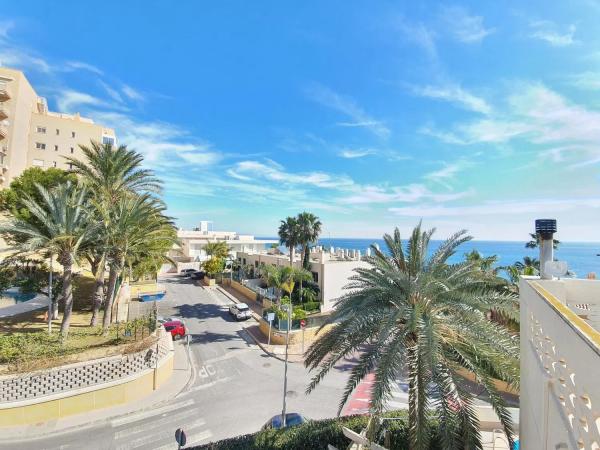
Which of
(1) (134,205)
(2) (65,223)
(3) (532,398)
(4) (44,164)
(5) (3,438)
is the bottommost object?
(5) (3,438)

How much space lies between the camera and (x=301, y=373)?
20375 millimetres

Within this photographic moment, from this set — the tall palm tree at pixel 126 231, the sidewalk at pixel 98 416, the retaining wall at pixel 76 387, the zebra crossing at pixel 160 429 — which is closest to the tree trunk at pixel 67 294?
the tall palm tree at pixel 126 231

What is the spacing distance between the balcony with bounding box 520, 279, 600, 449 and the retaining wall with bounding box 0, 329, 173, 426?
55.9 ft

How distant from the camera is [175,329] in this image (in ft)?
82.8

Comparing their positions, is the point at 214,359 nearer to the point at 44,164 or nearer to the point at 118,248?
the point at 118,248

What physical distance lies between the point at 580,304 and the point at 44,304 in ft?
113

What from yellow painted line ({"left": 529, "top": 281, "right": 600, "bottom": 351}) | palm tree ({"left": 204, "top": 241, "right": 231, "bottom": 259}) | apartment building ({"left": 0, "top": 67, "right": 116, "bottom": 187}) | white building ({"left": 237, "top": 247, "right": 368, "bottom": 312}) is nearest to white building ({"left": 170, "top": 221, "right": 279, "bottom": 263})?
palm tree ({"left": 204, "top": 241, "right": 231, "bottom": 259})

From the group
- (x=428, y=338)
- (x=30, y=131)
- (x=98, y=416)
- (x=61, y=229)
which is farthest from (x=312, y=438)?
(x=30, y=131)

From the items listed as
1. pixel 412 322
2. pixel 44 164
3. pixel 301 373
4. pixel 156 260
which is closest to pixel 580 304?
pixel 412 322

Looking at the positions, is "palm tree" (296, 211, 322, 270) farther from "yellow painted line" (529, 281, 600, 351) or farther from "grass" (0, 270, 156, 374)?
"yellow painted line" (529, 281, 600, 351)

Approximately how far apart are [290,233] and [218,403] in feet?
76.7

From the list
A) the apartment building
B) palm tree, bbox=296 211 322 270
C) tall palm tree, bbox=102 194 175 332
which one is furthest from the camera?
the apartment building

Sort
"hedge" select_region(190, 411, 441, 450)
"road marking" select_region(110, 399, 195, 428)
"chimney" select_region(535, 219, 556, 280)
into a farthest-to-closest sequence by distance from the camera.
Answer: "road marking" select_region(110, 399, 195, 428) < "hedge" select_region(190, 411, 441, 450) < "chimney" select_region(535, 219, 556, 280)

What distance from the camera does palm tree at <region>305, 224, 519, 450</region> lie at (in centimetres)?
688
